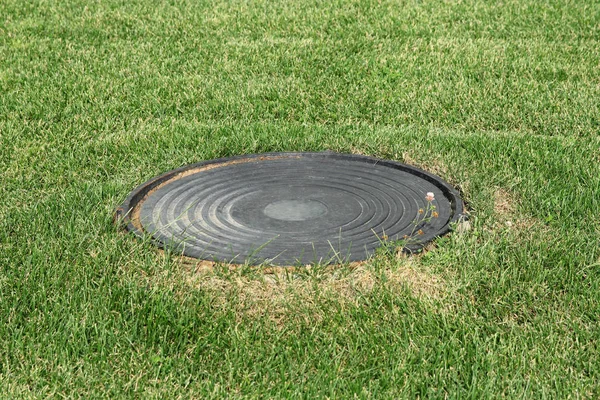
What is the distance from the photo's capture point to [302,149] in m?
5.16

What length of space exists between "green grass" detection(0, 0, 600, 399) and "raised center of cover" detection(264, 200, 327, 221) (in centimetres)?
62

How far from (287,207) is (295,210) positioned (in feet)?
0.20

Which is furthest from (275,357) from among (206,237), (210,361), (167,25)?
(167,25)

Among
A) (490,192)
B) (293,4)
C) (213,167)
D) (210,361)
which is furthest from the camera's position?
(293,4)

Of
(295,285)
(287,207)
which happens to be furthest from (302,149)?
(295,285)

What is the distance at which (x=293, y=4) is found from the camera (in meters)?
8.59

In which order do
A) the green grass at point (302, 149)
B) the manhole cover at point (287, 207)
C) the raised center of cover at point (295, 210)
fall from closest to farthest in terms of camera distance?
the green grass at point (302, 149)
the manhole cover at point (287, 207)
the raised center of cover at point (295, 210)

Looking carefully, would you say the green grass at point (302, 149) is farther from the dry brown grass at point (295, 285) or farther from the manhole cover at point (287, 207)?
the manhole cover at point (287, 207)

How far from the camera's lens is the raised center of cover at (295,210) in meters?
4.07

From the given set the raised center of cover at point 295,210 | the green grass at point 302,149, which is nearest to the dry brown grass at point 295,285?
the green grass at point 302,149

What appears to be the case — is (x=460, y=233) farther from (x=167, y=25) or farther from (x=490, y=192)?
(x=167, y=25)

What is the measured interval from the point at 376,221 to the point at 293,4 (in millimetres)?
5163

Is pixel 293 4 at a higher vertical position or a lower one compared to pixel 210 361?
higher

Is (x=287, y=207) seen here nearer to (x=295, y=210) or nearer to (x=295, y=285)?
(x=295, y=210)
